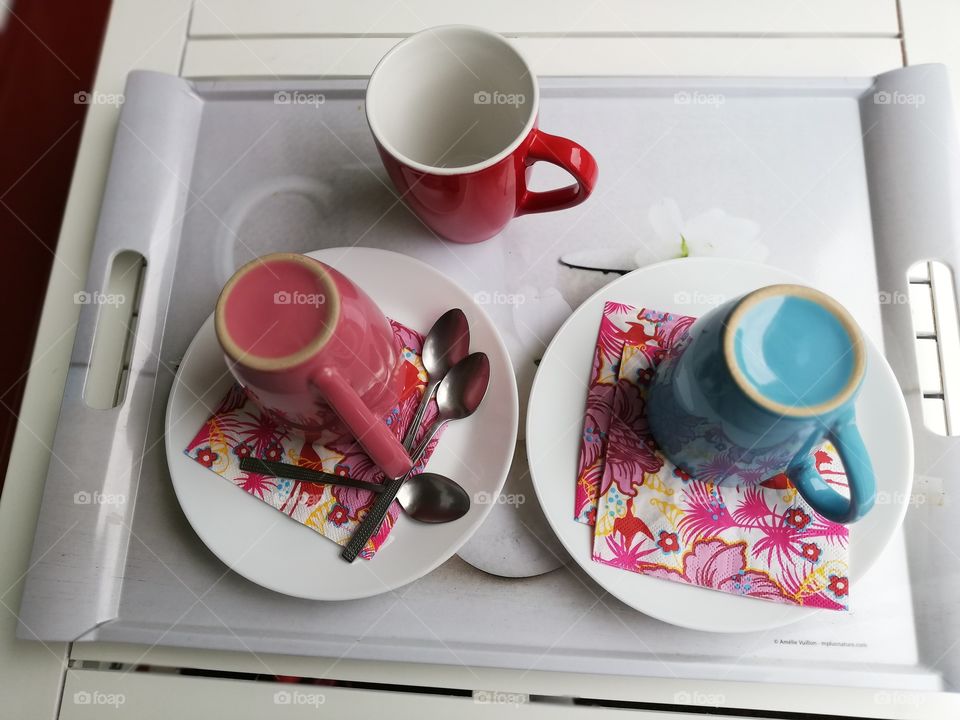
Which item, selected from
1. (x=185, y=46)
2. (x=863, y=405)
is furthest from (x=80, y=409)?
(x=863, y=405)

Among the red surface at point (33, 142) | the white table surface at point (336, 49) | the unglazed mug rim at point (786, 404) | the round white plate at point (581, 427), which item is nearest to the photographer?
the unglazed mug rim at point (786, 404)

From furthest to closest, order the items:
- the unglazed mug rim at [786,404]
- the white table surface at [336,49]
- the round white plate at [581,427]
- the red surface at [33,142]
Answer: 1. the red surface at [33,142]
2. the white table surface at [336,49]
3. the round white plate at [581,427]
4. the unglazed mug rim at [786,404]

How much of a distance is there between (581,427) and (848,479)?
0.67 ft

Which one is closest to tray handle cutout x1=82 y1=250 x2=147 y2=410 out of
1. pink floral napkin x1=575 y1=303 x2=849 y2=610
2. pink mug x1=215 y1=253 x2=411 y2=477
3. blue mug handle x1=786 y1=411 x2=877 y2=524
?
pink mug x1=215 y1=253 x2=411 y2=477

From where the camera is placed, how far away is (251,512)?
1.81 ft

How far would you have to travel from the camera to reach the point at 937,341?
63 cm

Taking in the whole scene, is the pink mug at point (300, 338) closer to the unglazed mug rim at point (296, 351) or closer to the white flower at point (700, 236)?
the unglazed mug rim at point (296, 351)

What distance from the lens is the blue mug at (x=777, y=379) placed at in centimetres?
40

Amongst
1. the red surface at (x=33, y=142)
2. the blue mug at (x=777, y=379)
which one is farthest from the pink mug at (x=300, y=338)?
the red surface at (x=33, y=142)

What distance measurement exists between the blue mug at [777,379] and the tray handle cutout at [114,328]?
21.0 inches

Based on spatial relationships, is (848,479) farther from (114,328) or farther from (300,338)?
(114,328)

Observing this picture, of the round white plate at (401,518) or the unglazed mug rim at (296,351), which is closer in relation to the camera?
the unglazed mug rim at (296,351)

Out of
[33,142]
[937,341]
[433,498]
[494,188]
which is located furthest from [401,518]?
[33,142]

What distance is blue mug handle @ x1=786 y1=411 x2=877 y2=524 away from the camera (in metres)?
0.43
